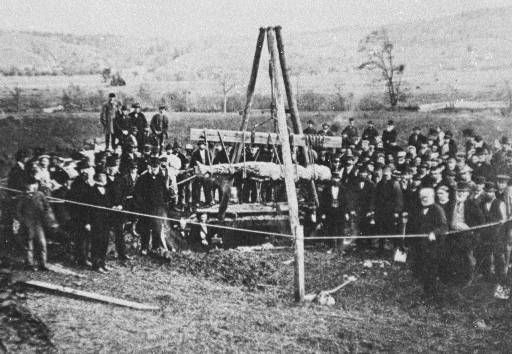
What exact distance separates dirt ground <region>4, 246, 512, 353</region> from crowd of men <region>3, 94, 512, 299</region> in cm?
52

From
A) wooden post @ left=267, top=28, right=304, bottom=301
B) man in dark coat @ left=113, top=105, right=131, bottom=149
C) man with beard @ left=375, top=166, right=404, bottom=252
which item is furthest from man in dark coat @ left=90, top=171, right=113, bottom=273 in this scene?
man in dark coat @ left=113, top=105, right=131, bottom=149

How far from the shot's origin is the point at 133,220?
10.6 metres

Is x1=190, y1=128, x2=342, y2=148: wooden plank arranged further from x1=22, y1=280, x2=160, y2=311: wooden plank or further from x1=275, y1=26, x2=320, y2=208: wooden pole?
x1=22, y1=280, x2=160, y2=311: wooden plank

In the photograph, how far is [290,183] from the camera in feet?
28.9

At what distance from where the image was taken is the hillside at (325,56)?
124ft

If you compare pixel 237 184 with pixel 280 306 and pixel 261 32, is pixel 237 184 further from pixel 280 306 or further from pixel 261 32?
pixel 280 306

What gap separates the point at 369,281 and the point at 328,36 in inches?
2320

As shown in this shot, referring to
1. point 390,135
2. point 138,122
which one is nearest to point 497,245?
point 390,135

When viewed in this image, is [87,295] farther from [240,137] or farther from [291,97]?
[291,97]

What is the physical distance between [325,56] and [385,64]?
1095 cm

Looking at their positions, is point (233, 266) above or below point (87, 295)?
below

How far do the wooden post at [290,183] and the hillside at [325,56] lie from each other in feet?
84.7

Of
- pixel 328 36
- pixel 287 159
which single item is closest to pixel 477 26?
pixel 328 36

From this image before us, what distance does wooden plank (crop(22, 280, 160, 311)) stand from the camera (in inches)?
296
